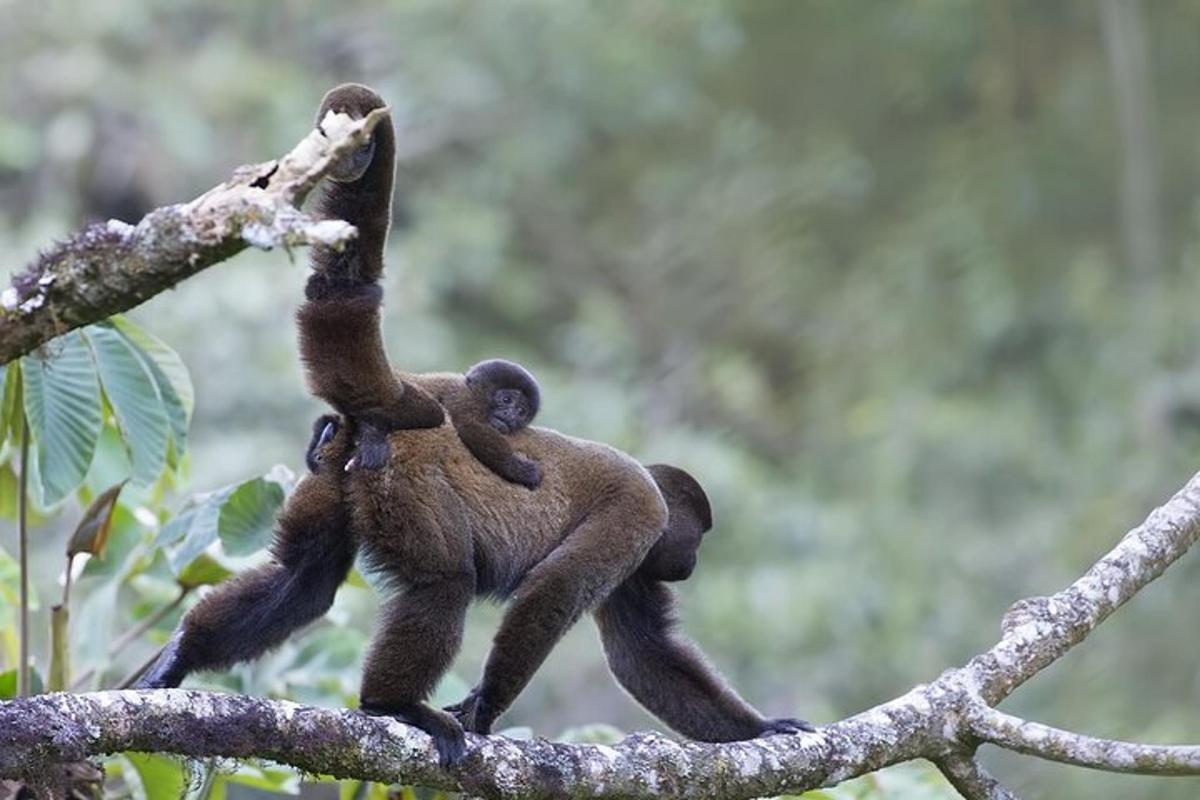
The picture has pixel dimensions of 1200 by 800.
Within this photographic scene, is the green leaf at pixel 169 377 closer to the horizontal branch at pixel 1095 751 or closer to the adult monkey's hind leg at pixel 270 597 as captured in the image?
the adult monkey's hind leg at pixel 270 597

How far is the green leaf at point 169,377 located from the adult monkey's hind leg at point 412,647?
33.0 inches

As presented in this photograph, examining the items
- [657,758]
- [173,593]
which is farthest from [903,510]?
[657,758]

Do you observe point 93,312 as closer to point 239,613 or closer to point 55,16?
point 239,613

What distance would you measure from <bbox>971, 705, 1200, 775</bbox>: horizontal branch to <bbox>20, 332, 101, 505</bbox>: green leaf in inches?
91.6

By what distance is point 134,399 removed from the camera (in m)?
4.68

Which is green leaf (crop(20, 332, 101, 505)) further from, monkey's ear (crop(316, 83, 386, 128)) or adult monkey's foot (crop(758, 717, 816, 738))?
adult monkey's foot (crop(758, 717, 816, 738))

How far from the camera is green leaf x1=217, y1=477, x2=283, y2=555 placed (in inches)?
188

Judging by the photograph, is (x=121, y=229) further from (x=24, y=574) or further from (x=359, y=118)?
(x=24, y=574)

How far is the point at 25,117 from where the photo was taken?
50.1 feet

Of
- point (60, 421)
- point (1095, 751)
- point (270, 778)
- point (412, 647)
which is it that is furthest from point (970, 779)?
point (60, 421)

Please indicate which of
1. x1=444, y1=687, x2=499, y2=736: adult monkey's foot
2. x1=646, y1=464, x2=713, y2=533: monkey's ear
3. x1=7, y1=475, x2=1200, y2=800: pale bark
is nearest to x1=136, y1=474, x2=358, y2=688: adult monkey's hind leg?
x1=444, y1=687, x2=499, y2=736: adult monkey's foot

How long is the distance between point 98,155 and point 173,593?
1150cm

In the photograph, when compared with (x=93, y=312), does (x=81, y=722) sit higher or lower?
lower

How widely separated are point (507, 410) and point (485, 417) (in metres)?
0.09
